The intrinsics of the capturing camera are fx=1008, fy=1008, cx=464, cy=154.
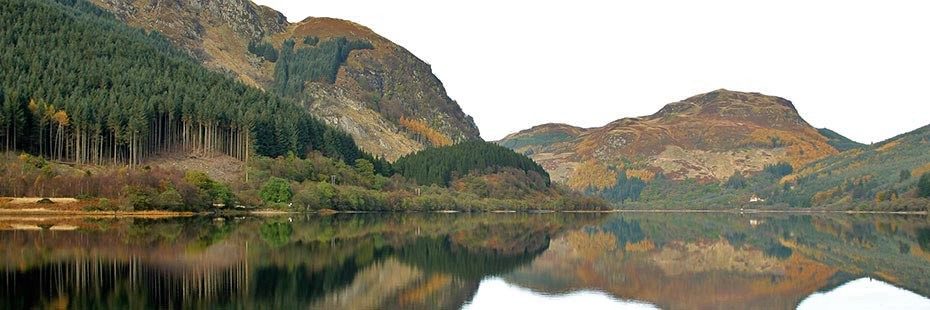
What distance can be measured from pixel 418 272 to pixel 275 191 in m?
96.4

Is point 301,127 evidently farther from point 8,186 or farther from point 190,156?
point 8,186

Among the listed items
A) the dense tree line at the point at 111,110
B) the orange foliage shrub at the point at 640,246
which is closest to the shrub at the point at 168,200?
the dense tree line at the point at 111,110

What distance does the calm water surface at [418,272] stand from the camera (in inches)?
1554

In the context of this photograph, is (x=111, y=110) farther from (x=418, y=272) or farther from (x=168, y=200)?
(x=418, y=272)

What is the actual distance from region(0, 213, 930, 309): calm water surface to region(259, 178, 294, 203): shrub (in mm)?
56624

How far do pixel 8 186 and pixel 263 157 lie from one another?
2367 inches

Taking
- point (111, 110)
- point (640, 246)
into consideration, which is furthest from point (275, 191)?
point (640, 246)

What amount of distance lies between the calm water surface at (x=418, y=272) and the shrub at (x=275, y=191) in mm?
56624

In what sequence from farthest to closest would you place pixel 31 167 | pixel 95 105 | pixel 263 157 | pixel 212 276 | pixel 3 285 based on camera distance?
pixel 263 157 < pixel 95 105 < pixel 31 167 < pixel 212 276 < pixel 3 285

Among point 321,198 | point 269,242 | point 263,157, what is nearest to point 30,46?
point 263,157

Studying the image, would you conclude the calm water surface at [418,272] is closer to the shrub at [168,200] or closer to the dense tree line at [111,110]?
the shrub at [168,200]

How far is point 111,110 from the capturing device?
496ft

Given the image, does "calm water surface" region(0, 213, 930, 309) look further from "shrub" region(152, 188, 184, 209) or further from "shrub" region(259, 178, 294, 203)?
"shrub" region(259, 178, 294, 203)

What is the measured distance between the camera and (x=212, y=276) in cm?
4541
